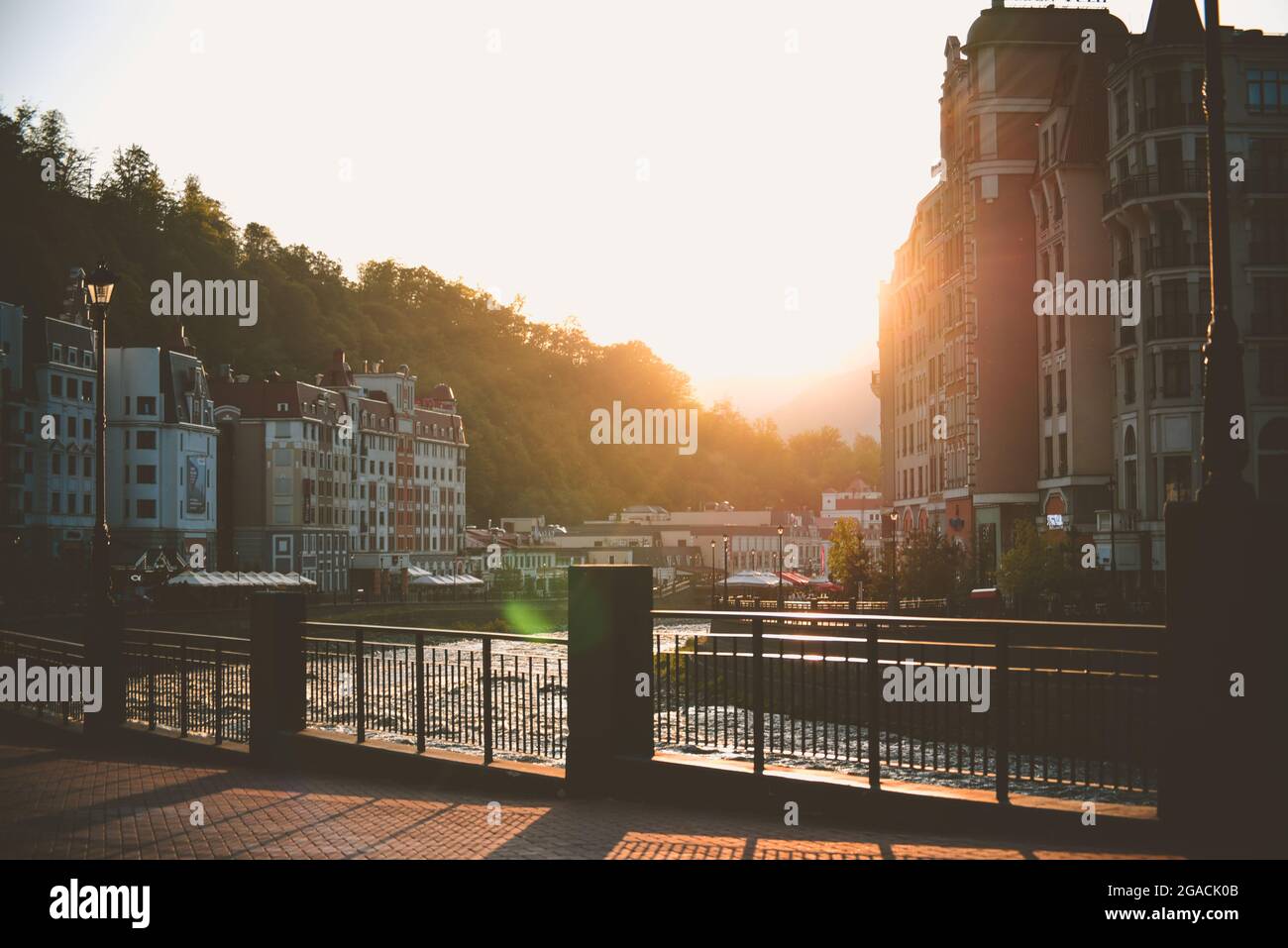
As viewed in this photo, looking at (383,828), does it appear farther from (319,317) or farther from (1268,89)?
(319,317)

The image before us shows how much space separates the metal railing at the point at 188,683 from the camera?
704 inches

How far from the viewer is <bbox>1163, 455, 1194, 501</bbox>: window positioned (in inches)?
2055

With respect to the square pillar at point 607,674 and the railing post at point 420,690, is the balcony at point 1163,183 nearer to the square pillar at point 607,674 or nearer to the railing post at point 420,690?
the railing post at point 420,690

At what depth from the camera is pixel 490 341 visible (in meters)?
180

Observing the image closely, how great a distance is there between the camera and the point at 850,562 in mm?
73312

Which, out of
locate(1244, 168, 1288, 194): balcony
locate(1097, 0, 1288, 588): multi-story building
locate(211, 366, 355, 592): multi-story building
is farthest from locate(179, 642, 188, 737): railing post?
locate(211, 366, 355, 592): multi-story building

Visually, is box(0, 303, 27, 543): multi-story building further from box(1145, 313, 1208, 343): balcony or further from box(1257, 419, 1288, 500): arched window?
box(1257, 419, 1288, 500): arched window

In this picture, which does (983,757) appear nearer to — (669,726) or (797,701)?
(797,701)

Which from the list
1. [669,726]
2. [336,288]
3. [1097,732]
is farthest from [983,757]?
[336,288]

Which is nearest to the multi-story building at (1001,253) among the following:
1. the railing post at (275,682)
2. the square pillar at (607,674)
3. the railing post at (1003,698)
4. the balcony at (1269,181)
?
the balcony at (1269,181)

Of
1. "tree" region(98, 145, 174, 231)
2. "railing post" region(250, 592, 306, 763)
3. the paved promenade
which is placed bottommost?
the paved promenade

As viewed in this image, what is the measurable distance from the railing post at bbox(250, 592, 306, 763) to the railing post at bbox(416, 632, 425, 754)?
2.00 meters

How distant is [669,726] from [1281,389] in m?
45.6
